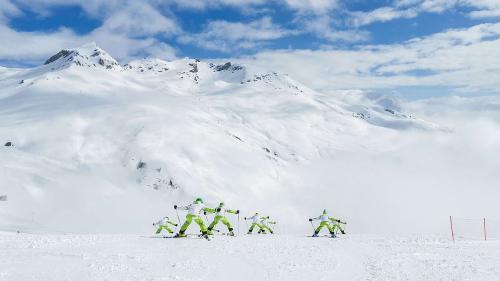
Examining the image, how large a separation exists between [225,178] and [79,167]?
54.0m

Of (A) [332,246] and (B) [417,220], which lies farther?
(B) [417,220]

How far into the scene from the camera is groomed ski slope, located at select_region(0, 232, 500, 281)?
15.2m

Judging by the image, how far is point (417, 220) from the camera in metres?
178

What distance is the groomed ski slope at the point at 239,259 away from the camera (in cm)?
1522

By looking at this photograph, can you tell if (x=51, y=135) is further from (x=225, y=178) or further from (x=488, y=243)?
(x=488, y=243)

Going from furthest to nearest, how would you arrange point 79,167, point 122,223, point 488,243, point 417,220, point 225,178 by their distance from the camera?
point 225,178 → point 417,220 → point 79,167 → point 122,223 → point 488,243

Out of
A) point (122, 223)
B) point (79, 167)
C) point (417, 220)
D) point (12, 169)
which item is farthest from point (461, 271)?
point (417, 220)

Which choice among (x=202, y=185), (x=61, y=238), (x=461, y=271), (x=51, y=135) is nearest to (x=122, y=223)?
(x=202, y=185)

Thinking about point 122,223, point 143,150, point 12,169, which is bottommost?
point 122,223

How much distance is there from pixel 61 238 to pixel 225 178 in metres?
177

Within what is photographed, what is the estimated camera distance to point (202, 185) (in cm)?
17962

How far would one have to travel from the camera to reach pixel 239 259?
1825cm

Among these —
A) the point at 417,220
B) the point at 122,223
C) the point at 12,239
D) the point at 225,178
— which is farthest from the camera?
the point at 225,178

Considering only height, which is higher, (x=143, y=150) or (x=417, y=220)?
(x=143, y=150)
